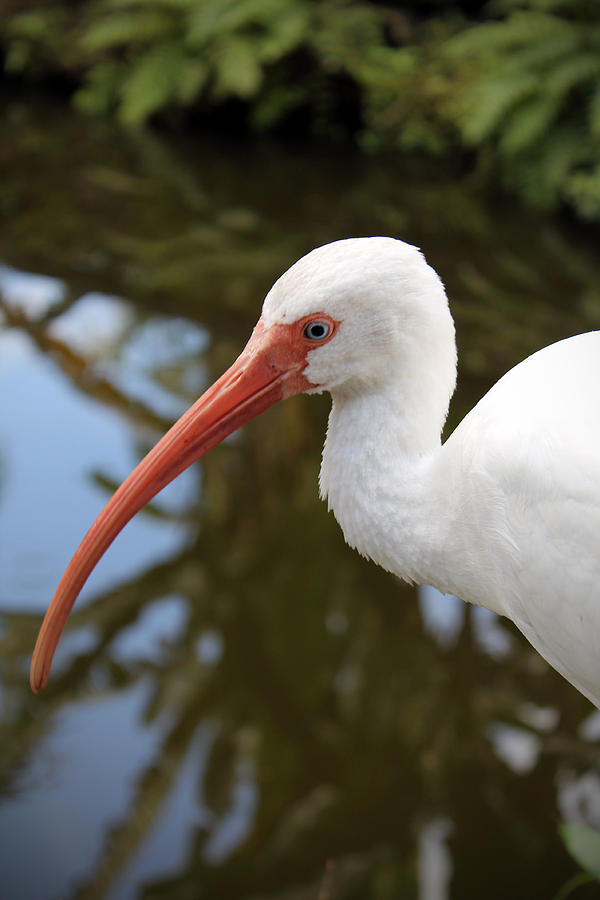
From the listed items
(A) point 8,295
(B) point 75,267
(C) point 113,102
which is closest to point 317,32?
(C) point 113,102

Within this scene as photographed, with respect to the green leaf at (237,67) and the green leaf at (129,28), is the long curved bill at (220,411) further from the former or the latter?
the green leaf at (129,28)

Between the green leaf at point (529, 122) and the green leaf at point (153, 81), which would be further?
the green leaf at point (153, 81)

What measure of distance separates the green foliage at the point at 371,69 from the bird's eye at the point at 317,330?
538 cm

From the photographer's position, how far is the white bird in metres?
1.97

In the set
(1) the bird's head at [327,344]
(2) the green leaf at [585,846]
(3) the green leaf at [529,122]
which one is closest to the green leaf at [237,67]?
(3) the green leaf at [529,122]

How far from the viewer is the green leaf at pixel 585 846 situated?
2402 millimetres

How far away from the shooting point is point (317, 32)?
31.3 ft

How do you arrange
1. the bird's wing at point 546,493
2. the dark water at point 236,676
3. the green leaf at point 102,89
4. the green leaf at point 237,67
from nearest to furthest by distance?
the bird's wing at point 546,493 → the dark water at point 236,676 → the green leaf at point 237,67 → the green leaf at point 102,89

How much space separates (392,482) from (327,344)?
Answer: 1.14 feet

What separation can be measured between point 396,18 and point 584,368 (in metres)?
8.93

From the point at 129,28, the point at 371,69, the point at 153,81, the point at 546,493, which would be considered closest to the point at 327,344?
the point at 546,493

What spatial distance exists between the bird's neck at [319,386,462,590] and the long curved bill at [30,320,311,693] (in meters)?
0.17

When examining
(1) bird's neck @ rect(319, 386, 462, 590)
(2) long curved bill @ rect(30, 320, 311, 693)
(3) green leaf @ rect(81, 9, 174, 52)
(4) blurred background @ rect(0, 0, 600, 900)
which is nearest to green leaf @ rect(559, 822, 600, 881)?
(4) blurred background @ rect(0, 0, 600, 900)

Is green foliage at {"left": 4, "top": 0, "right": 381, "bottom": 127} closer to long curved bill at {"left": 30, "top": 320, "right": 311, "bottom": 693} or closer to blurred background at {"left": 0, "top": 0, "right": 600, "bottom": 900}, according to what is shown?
blurred background at {"left": 0, "top": 0, "right": 600, "bottom": 900}
